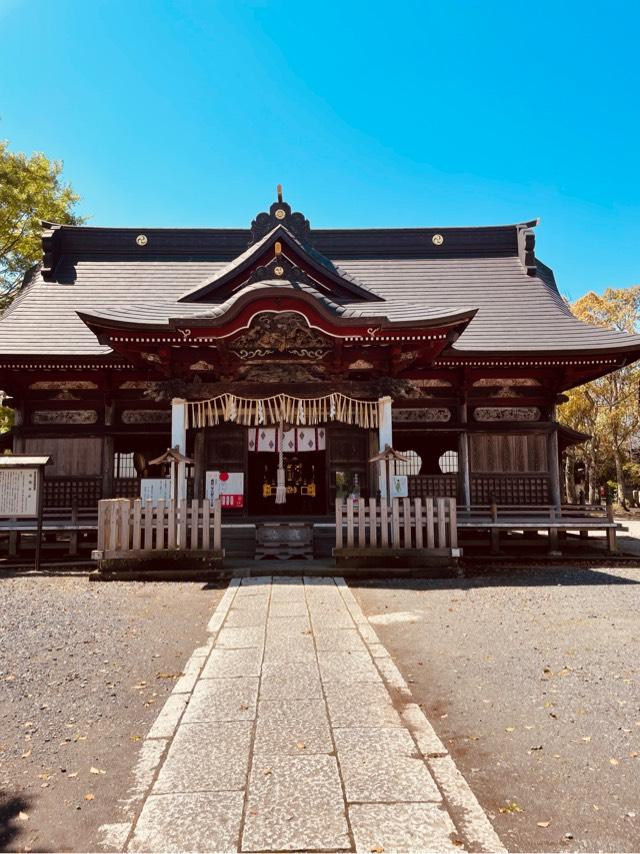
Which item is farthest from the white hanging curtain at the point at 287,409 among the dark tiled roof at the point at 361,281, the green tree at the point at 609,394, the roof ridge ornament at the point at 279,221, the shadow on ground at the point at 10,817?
the green tree at the point at 609,394

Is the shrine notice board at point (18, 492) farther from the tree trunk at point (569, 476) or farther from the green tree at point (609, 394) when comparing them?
the tree trunk at point (569, 476)

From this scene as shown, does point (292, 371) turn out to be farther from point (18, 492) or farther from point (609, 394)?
point (609, 394)

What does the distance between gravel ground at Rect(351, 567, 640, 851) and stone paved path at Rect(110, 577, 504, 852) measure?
0.25m

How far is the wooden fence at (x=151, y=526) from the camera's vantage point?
9.27m

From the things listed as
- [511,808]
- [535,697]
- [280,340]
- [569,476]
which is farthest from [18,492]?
[569,476]

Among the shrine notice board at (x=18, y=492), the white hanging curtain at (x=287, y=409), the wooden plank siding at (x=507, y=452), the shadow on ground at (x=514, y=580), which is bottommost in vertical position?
the shadow on ground at (x=514, y=580)

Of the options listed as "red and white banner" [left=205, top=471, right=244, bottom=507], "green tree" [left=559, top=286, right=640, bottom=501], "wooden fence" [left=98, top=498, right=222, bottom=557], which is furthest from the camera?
"green tree" [left=559, top=286, right=640, bottom=501]

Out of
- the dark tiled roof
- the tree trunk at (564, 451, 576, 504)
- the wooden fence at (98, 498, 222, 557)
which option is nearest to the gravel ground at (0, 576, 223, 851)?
the wooden fence at (98, 498, 222, 557)

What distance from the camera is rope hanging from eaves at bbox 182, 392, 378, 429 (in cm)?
1111

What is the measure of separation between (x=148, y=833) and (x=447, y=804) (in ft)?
4.47

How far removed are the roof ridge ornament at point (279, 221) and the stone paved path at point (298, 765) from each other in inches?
462

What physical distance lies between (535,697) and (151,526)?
698 cm

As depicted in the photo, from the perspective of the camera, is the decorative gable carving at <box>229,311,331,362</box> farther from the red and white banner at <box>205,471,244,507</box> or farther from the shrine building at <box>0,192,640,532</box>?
the red and white banner at <box>205,471,244,507</box>

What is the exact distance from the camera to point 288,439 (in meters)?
12.7
